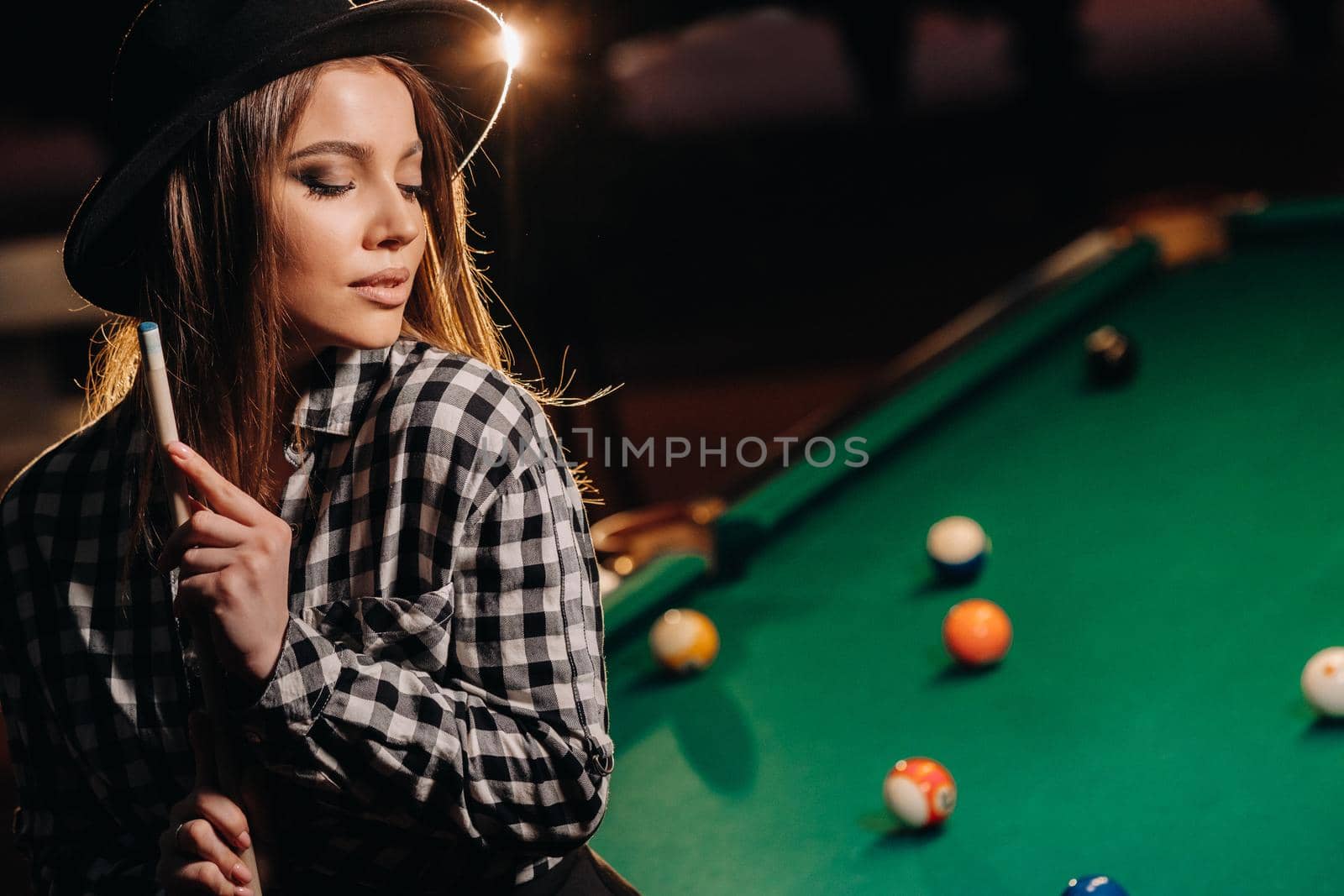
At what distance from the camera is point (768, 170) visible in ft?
25.0

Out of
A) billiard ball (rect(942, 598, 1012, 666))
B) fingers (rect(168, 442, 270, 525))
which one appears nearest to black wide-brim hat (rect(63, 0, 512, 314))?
fingers (rect(168, 442, 270, 525))

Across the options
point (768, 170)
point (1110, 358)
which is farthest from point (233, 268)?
point (768, 170)

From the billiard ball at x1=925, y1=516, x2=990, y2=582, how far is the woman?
853 millimetres

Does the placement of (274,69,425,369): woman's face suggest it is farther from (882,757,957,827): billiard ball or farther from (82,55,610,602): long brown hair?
(882,757,957,827): billiard ball

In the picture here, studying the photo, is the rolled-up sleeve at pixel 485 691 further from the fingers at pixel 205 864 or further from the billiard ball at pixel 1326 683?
the billiard ball at pixel 1326 683

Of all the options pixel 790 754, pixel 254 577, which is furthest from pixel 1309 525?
pixel 254 577

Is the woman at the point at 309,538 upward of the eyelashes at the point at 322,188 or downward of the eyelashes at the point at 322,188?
downward

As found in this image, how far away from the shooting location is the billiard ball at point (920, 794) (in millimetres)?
1317

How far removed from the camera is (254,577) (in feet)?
2.86

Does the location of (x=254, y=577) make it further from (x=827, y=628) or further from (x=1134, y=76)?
(x=1134, y=76)

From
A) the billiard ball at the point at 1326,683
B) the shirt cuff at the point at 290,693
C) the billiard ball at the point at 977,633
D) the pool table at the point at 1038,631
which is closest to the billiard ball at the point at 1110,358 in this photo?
the pool table at the point at 1038,631

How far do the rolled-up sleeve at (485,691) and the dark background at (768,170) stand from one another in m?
0.79

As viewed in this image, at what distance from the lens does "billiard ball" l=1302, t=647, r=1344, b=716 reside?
4.50ft

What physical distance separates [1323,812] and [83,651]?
1.11 meters
